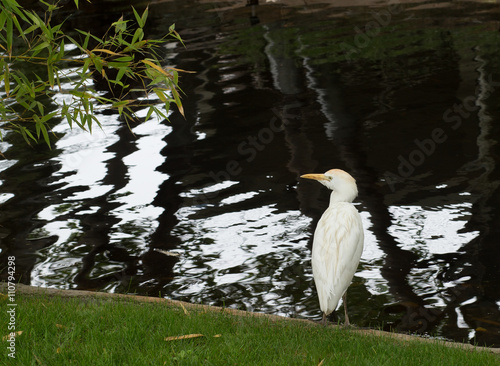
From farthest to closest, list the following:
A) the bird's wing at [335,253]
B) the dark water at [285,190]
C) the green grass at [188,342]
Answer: the dark water at [285,190] → the bird's wing at [335,253] → the green grass at [188,342]

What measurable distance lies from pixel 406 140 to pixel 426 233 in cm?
311

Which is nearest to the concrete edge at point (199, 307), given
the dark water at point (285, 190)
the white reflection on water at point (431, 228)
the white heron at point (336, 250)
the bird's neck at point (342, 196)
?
the white heron at point (336, 250)

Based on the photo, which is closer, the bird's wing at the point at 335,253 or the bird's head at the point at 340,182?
the bird's wing at the point at 335,253

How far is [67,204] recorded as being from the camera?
9531mm

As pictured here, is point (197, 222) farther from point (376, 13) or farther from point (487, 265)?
point (376, 13)

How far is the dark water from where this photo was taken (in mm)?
7051

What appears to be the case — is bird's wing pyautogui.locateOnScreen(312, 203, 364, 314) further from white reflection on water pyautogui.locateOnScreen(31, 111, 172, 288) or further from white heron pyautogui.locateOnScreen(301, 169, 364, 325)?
white reflection on water pyautogui.locateOnScreen(31, 111, 172, 288)

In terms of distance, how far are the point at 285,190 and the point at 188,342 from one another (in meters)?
4.85

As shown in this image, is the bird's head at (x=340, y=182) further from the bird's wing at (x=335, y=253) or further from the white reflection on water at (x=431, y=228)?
the white reflection on water at (x=431, y=228)

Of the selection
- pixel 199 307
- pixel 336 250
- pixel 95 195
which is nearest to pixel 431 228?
pixel 336 250

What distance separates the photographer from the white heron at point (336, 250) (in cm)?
559

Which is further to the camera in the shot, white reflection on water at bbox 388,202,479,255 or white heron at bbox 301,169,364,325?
white reflection on water at bbox 388,202,479,255

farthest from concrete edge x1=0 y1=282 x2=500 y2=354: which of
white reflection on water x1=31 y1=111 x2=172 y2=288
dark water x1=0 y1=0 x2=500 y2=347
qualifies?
white reflection on water x1=31 y1=111 x2=172 y2=288

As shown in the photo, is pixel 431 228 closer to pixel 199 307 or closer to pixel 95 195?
pixel 199 307
